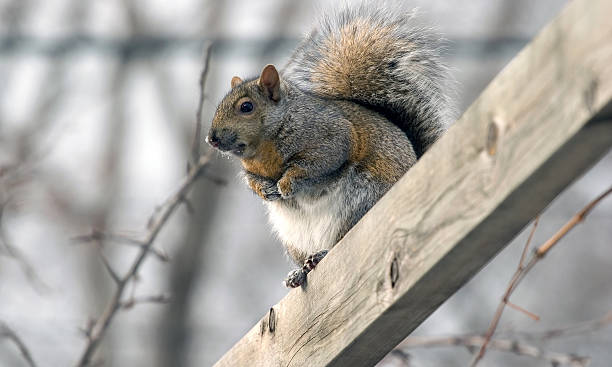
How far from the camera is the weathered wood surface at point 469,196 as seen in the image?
1.01 m

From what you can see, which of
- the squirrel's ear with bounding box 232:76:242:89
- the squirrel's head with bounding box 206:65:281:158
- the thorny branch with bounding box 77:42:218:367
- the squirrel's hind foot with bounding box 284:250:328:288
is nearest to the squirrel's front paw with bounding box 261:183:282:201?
the squirrel's head with bounding box 206:65:281:158

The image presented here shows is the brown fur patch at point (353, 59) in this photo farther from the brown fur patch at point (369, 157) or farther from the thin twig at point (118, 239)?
the thin twig at point (118, 239)

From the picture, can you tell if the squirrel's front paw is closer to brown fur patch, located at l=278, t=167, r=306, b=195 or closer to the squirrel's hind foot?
brown fur patch, located at l=278, t=167, r=306, b=195

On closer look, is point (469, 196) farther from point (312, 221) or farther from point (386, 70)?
point (386, 70)

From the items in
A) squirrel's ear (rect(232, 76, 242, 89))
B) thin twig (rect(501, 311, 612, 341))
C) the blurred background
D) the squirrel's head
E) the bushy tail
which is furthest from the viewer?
the blurred background

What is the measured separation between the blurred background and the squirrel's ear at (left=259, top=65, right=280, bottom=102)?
385 centimetres

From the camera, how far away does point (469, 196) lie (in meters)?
1.22

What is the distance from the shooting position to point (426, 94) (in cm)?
244

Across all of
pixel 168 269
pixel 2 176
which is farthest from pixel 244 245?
pixel 2 176

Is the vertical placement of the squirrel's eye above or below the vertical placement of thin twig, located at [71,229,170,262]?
above

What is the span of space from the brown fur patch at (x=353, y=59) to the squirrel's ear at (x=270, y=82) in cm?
16

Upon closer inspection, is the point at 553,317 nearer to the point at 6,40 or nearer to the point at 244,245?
the point at 244,245

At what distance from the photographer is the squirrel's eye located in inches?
93.7

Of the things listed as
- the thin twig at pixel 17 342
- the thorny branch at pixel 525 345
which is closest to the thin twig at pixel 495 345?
the thorny branch at pixel 525 345
